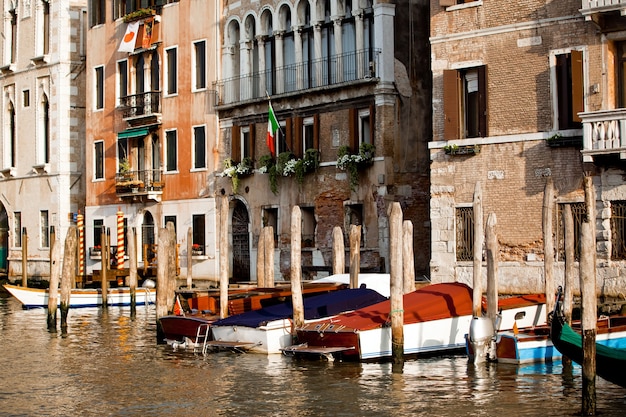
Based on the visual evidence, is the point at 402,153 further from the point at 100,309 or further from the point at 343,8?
the point at 100,309

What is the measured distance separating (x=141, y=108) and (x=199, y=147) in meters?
2.32

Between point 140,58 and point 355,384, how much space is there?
1772 centimetres

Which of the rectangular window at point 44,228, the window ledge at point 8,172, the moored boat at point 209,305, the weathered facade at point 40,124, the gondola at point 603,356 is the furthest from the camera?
the window ledge at point 8,172

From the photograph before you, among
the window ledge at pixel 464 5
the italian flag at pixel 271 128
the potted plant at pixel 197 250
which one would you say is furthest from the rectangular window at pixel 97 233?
the window ledge at pixel 464 5

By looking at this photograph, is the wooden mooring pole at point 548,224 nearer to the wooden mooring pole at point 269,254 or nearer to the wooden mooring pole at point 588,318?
the wooden mooring pole at point 588,318

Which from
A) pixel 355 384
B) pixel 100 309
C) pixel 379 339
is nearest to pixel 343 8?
pixel 100 309

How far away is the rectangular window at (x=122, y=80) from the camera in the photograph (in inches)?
1153

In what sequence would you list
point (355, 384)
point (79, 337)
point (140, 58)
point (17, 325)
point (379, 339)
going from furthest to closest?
point (140, 58)
point (17, 325)
point (79, 337)
point (379, 339)
point (355, 384)

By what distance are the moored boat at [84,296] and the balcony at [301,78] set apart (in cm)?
487

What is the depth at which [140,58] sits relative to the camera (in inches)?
1137

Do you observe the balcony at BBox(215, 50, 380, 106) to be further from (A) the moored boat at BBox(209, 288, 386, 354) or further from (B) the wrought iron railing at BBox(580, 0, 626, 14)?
(A) the moored boat at BBox(209, 288, 386, 354)

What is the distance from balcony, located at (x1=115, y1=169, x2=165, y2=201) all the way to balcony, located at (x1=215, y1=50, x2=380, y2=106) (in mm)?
2975

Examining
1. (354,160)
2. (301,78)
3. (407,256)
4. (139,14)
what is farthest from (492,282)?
(139,14)

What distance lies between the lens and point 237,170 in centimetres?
2552
